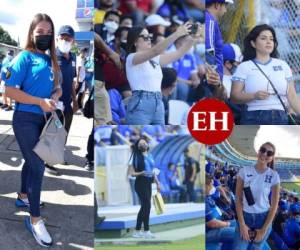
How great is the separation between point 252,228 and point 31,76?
1905 mm

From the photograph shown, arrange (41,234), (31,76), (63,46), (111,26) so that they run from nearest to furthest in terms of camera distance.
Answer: (111,26) < (31,76) < (41,234) < (63,46)

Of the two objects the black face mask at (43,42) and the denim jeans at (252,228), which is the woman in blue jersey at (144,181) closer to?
the denim jeans at (252,228)

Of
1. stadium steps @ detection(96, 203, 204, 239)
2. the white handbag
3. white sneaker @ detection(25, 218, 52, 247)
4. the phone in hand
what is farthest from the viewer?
white sneaker @ detection(25, 218, 52, 247)

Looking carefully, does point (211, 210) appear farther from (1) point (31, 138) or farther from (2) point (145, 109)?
(1) point (31, 138)

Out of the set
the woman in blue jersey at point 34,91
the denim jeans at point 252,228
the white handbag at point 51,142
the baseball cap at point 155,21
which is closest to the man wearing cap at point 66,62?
the woman in blue jersey at point 34,91

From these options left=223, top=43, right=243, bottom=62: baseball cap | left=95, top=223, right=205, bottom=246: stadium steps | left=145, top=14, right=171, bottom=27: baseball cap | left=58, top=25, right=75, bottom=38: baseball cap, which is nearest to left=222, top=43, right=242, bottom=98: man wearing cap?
left=223, top=43, right=243, bottom=62: baseball cap

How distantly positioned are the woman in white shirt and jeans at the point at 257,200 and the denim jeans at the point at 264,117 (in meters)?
0.15

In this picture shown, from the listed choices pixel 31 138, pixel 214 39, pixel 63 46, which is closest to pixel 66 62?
pixel 63 46

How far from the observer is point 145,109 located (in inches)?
88.0

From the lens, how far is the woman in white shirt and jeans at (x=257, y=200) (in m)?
2.38

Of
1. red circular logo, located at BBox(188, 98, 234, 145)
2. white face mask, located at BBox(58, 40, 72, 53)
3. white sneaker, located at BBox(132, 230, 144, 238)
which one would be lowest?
white sneaker, located at BBox(132, 230, 144, 238)

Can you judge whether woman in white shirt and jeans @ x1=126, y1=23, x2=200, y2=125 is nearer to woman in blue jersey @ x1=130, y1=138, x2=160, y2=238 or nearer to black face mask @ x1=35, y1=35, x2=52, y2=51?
woman in blue jersey @ x1=130, y1=138, x2=160, y2=238

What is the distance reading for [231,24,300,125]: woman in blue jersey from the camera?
7.34 feet

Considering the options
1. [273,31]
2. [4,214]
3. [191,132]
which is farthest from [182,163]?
[4,214]
